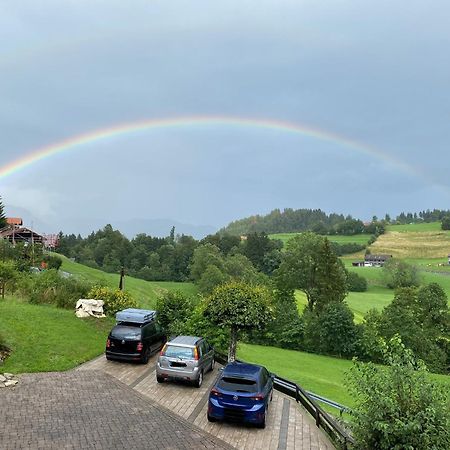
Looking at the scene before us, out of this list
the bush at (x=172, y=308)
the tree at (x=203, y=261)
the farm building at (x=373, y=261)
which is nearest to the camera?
the bush at (x=172, y=308)

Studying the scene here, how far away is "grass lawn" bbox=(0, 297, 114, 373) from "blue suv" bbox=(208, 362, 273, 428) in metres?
8.96

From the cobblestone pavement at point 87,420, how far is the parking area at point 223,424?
18.1 inches

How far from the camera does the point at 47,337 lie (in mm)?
23078

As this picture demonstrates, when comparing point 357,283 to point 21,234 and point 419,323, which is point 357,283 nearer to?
point 419,323

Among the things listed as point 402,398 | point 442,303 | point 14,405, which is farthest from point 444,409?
point 442,303

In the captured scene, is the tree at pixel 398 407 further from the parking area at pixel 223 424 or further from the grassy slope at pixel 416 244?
the grassy slope at pixel 416 244

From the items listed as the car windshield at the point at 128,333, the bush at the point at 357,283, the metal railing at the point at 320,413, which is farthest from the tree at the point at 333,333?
the bush at the point at 357,283

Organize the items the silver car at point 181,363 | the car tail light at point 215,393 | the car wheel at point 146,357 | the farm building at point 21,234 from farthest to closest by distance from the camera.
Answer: the farm building at point 21,234, the car wheel at point 146,357, the silver car at point 181,363, the car tail light at point 215,393

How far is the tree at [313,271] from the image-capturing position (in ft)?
207

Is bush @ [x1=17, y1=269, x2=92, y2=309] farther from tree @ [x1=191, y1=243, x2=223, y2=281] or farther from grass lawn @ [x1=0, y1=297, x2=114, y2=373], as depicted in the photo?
tree @ [x1=191, y1=243, x2=223, y2=281]

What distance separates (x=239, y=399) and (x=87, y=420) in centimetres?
486

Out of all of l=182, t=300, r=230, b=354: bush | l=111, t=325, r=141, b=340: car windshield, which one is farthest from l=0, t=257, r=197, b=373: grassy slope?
l=182, t=300, r=230, b=354: bush

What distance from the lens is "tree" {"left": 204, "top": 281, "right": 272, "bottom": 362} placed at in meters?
21.1

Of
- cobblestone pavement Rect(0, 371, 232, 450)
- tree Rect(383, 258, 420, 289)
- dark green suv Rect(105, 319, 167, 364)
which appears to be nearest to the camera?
cobblestone pavement Rect(0, 371, 232, 450)
